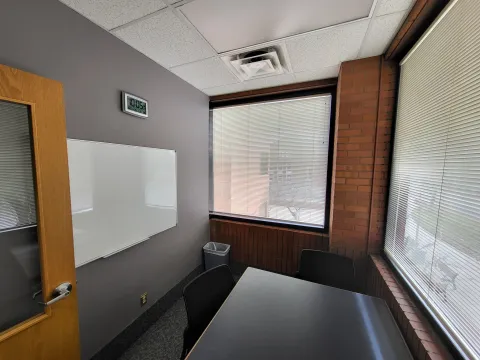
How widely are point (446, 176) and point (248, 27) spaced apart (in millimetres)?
1647

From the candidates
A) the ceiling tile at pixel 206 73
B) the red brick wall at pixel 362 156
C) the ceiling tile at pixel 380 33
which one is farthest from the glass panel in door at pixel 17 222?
the red brick wall at pixel 362 156

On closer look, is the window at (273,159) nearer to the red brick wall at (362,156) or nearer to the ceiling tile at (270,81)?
the ceiling tile at (270,81)

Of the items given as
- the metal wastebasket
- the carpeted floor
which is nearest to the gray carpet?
the carpeted floor

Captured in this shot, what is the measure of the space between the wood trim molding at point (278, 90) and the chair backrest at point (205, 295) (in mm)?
2276

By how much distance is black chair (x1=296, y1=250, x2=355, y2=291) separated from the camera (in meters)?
1.69

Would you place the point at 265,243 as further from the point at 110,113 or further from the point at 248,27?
the point at 248,27

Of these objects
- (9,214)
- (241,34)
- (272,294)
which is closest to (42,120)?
(9,214)

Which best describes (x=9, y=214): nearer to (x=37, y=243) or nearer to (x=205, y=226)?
(x=37, y=243)

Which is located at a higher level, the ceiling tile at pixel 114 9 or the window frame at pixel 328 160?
the ceiling tile at pixel 114 9

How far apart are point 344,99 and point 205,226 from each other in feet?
8.12

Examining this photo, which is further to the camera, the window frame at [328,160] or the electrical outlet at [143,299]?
the window frame at [328,160]

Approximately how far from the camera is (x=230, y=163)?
2980 mm

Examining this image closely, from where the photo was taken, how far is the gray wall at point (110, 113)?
115 centimetres

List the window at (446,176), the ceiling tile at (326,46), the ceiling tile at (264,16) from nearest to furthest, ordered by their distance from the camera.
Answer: the window at (446,176)
the ceiling tile at (264,16)
the ceiling tile at (326,46)
